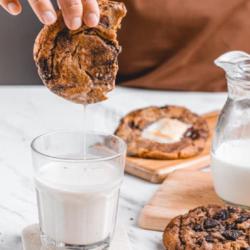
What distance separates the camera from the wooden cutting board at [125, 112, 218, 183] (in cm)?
187

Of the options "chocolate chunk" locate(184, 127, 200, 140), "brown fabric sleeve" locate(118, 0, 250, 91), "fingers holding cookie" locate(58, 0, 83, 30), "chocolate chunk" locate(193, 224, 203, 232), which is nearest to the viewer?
"fingers holding cookie" locate(58, 0, 83, 30)

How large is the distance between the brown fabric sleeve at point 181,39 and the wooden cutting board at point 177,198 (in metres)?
0.79

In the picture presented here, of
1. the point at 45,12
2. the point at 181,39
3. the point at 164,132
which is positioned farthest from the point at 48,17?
the point at 181,39

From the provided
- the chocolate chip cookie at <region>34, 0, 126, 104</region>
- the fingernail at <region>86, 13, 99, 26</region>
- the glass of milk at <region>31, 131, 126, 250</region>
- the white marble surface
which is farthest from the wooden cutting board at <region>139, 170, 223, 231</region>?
the fingernail at <region>86, 13, 99, 26</region>

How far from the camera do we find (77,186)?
54.3 inches

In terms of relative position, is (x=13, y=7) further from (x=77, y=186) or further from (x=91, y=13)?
(x=77, y=186)

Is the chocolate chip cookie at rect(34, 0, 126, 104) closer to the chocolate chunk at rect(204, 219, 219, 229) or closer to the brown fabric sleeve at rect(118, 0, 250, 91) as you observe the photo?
the chocolate chunk at rect(204, 219, 219, 229)

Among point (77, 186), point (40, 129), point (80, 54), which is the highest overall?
point (80, 54)

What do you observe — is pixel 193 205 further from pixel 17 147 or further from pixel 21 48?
pixel 21 48

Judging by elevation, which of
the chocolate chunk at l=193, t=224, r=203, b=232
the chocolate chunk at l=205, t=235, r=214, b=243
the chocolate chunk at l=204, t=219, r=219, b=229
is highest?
the chocolate chunk at l=205, t=235, r=214, b=243

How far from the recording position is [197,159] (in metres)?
1.99

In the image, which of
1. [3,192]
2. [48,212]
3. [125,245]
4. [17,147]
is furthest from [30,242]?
[17,147]

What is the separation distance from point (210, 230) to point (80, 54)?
44 centimetres

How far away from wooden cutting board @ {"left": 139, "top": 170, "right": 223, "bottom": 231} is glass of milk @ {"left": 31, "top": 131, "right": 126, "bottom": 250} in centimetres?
14
